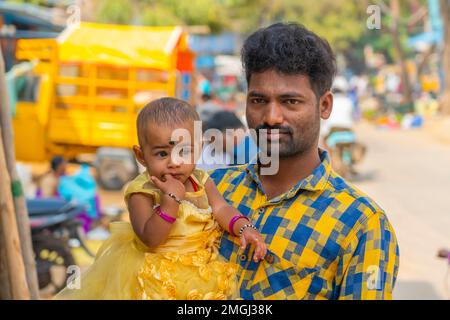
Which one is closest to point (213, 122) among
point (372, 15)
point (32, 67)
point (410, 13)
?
point (372, 15)

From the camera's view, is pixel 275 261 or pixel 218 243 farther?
pixel 218 243

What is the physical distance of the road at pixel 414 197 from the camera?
7430 millimetres

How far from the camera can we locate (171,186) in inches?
86.9

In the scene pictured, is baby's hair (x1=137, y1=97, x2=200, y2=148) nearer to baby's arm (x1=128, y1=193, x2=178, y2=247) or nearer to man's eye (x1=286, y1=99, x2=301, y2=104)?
baby's arm (x1=128, y1=193, x2=178, y2=247)

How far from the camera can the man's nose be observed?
2.16 meters

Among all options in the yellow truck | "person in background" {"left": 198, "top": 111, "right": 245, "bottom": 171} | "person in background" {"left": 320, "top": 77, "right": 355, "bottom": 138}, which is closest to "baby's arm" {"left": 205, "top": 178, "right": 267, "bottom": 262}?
"person in background" {"left": 198, "top": 111, "right": 245, "bottom": 171}

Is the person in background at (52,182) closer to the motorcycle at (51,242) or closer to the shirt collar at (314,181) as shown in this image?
the motorcycle at (51,242)

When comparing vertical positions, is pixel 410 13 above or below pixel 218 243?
above

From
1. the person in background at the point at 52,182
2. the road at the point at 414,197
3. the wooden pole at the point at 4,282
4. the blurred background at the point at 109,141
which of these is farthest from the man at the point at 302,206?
the person in background at the point at 52,182

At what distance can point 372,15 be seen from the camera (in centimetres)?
358

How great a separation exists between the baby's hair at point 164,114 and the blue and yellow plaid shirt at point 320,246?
13.2 inches
